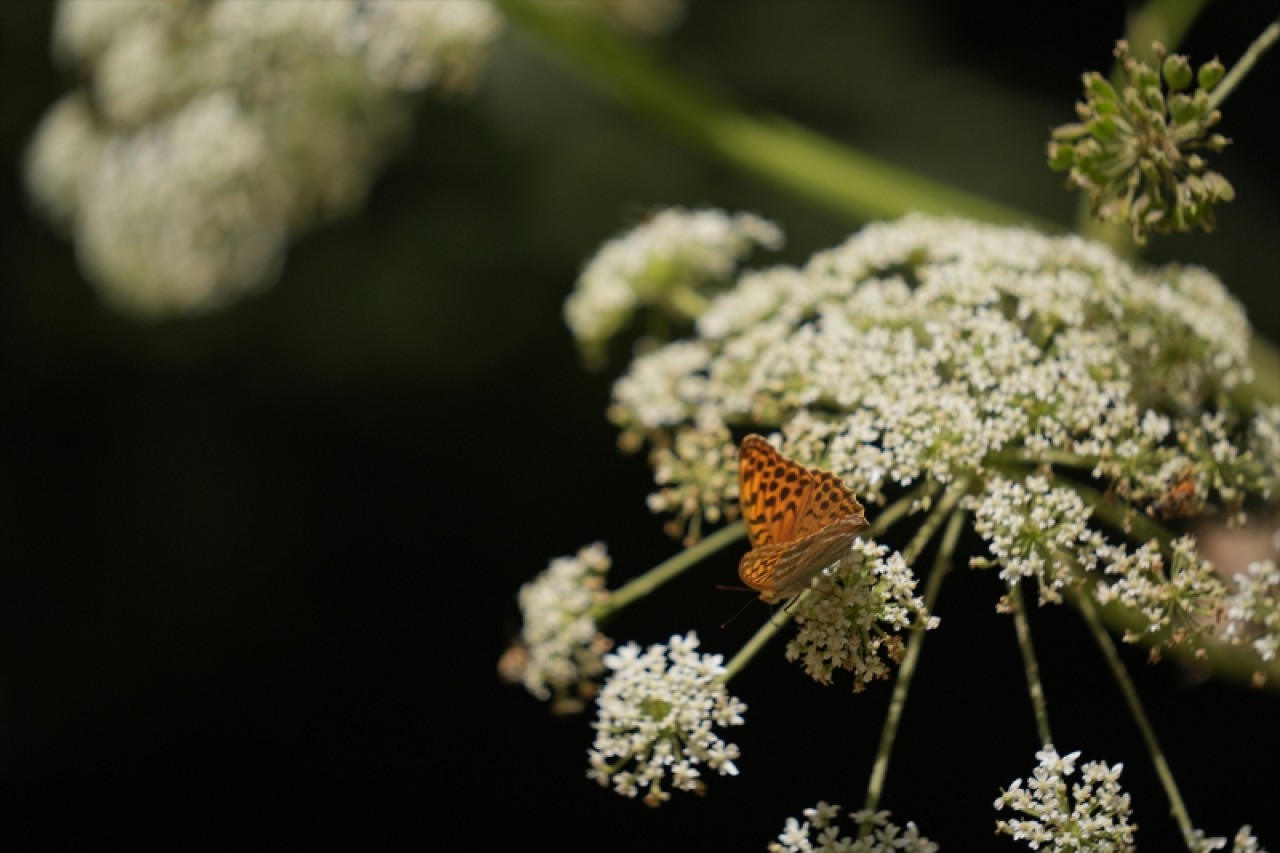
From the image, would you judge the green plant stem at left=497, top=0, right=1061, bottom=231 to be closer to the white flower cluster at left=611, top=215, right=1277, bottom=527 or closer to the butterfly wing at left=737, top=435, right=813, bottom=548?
the white flower cluster at left=611, top=215, right=1277, bottom=527

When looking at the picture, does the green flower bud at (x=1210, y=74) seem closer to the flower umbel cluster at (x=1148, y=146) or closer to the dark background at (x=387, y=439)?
the flower umbel cluster at (x=1148, y=146)

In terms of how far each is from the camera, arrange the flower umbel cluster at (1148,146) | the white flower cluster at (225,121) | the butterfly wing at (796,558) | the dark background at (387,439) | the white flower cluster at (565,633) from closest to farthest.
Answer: the butterfly wing at (796,558) < the flower umbel cluster at (1148,146) < the white flower cluster at (565,633) < the white flower cluster at (225,121) < the dark background at (387,439)

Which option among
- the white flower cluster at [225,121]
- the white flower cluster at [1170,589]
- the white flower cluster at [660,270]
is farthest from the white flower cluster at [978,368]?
Answer: the white flower cluster at [225,121]

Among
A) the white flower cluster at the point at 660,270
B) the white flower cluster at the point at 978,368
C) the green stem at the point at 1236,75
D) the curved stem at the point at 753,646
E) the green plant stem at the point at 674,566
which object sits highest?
the white flower cluster at the point at 660,270

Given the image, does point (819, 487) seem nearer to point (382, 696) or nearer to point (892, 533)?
point (892, 533)

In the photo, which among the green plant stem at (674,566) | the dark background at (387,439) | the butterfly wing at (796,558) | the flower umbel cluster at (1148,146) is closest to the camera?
the butterfly wing at (796,558)

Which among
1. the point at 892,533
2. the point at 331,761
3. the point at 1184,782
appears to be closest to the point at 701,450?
the point at 892,533

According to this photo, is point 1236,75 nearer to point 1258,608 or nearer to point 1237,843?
point 1258,608

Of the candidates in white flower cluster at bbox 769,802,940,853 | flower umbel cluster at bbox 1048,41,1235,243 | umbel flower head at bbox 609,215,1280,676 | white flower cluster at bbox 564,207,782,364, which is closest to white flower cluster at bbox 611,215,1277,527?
umbel flower head at bbox 609,215,1280,676

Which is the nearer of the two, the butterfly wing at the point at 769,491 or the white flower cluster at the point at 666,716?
the butterfly wing at the point at 769,491
